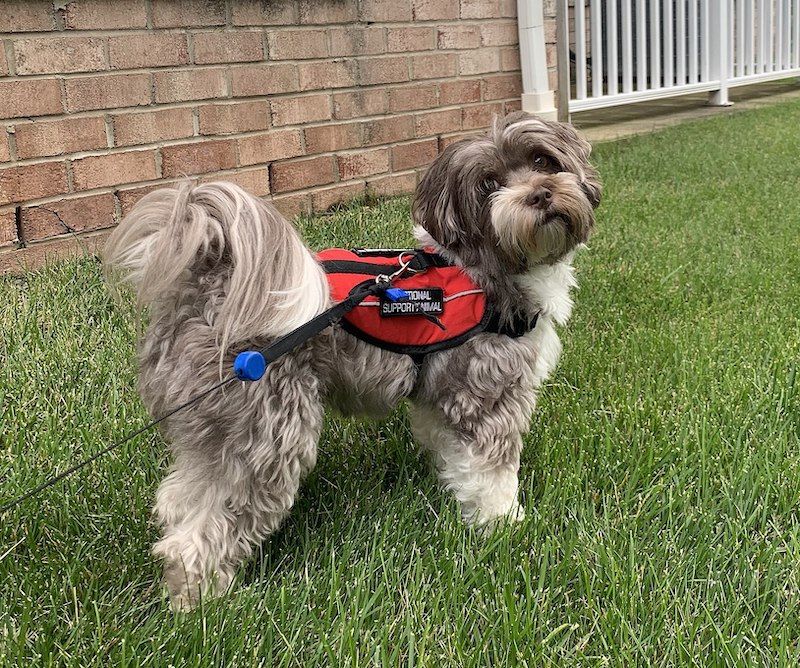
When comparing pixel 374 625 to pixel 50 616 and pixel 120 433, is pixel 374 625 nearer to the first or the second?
pixel 50 616

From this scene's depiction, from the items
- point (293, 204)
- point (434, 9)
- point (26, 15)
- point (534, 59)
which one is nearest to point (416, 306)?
point (26, 15)

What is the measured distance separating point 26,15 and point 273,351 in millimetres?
3269

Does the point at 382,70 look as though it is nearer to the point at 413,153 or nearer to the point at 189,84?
the point at 413,153

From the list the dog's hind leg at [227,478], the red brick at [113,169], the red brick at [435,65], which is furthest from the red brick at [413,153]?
the dog's hind leg at [227,478]

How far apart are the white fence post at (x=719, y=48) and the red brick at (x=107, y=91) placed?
9673 millimetres

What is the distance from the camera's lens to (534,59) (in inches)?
281

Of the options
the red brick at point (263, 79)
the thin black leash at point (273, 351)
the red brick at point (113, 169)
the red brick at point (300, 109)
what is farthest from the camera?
the red brick at point (300, 109)

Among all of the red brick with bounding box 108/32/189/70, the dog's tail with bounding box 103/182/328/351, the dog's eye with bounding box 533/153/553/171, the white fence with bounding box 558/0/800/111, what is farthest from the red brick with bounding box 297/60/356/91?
the dog's tail with bounding box 103/182/328/351

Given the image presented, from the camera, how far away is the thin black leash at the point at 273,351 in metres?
1.91

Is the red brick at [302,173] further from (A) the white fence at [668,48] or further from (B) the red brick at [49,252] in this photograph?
(A) the white fence at [668,48]

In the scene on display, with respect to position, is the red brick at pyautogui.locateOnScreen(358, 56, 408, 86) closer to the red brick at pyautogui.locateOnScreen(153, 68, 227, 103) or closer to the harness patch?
the red brick at pyautogui.locateOnScreen(153, 68, 227, 103)

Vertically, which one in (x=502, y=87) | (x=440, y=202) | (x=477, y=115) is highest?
(x=502, y=87)

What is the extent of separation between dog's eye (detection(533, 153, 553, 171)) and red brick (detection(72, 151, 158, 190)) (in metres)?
3.05

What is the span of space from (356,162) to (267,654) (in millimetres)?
4650
